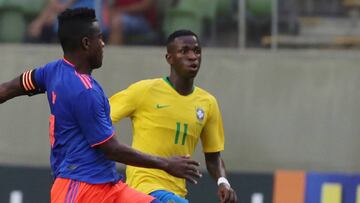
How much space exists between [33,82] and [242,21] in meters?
6.23

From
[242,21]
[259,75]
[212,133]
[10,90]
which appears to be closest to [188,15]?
[242,21]

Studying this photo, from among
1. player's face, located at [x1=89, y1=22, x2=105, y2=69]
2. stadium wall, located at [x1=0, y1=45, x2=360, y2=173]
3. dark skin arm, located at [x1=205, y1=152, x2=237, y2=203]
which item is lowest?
stadium wall, located at [x1=0, y1=45, x2=360, y2=173]

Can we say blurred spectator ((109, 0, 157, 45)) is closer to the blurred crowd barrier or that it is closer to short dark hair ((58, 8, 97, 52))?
the blurred crowd barrier

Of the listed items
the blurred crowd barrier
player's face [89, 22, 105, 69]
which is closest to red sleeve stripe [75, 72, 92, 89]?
player's face [89, 22, 105, 69]

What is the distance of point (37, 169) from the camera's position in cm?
1170

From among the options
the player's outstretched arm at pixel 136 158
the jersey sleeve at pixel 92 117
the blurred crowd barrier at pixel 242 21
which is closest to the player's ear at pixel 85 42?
the jersey sleeve at pixel 92 117

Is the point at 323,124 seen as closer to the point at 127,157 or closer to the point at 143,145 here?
the point at 143,145

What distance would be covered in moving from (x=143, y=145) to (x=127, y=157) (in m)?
1.51

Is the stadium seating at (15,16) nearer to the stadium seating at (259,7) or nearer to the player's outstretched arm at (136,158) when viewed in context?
the stadium seating at (259,7)

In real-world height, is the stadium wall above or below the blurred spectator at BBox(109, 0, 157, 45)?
below

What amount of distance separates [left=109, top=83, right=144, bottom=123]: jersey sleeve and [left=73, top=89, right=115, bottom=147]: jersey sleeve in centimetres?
155

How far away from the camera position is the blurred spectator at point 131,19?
41.1ft

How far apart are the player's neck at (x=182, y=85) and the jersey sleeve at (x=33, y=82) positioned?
1.46m

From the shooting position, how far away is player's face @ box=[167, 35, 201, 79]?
7.84m
